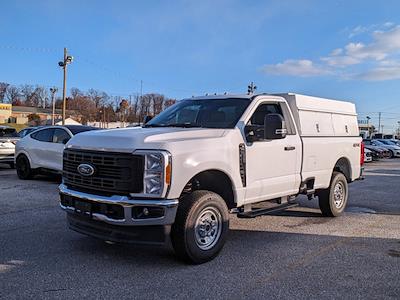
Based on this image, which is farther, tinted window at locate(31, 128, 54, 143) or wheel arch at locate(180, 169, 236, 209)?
tinted window at locate(31, 128, 54, 143)

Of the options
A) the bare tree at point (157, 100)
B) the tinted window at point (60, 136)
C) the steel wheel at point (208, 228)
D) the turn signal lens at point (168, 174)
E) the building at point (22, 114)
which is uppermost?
the bare tree at point (157, 100)

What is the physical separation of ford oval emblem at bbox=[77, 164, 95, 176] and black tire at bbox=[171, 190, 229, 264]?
3.67ft

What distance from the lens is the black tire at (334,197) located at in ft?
26.0

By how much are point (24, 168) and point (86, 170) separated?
Answer: 319 inches

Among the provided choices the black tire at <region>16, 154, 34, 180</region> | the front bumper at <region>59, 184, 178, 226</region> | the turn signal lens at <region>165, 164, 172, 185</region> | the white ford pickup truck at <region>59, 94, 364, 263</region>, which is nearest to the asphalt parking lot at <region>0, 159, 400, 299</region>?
the white ford pickup truck at <region>59, 94, 364, 263</region>

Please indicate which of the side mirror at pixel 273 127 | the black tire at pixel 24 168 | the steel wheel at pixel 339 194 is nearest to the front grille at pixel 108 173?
the side mirror at pixel 273 127

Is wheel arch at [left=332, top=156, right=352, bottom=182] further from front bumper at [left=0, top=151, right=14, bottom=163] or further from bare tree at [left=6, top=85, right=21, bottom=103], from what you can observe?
bare tree at [left=6, top=85, right=21, bottom=103]

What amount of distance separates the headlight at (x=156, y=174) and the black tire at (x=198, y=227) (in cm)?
41

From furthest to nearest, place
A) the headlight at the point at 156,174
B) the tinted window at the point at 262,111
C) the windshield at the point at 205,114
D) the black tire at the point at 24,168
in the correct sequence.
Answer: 1. the black tire at the point at 24,168
2. the tinted window at the point at 262,111
3. the windshield at the point at 205,114
4. the headlight at the point at 156,174

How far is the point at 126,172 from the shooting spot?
15.6 feet

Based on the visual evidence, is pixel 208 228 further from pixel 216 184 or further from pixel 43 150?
pixel 43 150

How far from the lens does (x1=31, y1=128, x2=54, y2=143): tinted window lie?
11.8m

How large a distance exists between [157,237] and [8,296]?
157 cm

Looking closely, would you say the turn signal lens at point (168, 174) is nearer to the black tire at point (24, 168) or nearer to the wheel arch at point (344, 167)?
the wheel arch at point (344, 167)
